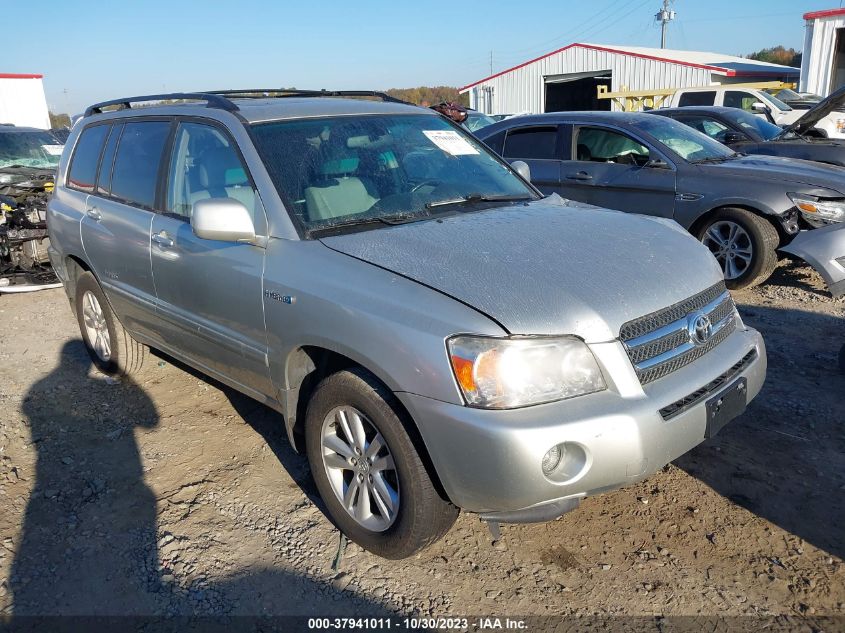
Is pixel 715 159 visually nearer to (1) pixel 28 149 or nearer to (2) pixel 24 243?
(2) pixel 24 243

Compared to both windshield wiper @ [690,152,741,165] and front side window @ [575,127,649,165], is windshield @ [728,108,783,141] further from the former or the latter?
front side window @ [575,127,649,165]

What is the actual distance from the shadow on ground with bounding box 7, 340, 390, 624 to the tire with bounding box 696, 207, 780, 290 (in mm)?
4327

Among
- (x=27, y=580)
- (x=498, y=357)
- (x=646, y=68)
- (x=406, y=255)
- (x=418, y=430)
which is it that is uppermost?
(x=646, y=68)

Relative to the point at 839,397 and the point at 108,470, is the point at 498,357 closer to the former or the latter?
the point at 108,470

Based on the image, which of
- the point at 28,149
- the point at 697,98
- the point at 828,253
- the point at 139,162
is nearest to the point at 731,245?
the point at 828,253

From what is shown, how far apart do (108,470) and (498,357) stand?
251 centimetres

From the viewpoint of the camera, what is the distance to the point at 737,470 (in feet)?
10.6

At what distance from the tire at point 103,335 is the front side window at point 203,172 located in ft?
4.34

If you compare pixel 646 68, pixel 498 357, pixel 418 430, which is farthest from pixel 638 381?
pixel 646 68

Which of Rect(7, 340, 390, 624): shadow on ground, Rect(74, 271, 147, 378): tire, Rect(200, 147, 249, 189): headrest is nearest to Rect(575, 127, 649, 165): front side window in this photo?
Rect(7, 340, 390, 624): shadow on ground

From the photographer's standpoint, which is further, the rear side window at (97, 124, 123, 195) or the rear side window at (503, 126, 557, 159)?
the rear side window at (503, 126, 557, 159)

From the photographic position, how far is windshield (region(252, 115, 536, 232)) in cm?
303

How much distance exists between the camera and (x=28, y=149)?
10.7m

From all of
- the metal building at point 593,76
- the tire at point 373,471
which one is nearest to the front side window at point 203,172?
the tire at point 373,471
